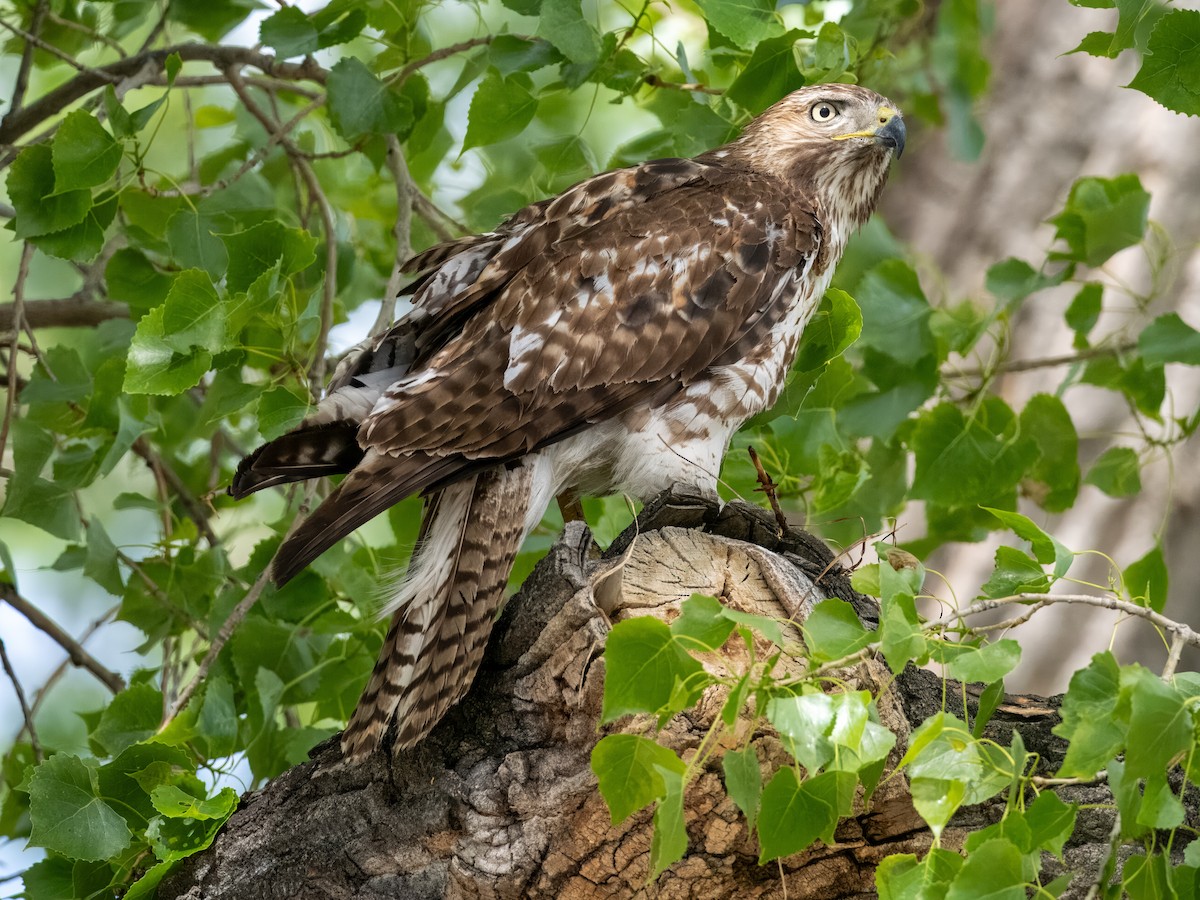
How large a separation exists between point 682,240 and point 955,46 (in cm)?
150

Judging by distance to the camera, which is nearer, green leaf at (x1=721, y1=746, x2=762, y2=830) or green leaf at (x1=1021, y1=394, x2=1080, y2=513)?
green leaf at (x1=721, y1=746, x2=762, y2=830)

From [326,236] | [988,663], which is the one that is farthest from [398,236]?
[988,663]

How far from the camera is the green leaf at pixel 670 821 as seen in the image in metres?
1.58

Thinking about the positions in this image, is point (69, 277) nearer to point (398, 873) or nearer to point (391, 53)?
point (391, 53)

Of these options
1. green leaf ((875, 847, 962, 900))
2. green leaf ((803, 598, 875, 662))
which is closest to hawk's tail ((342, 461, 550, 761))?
green leaf ((803, 598, 875, 662))

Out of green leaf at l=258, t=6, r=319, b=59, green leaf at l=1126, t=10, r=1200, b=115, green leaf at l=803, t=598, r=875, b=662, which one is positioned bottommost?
green leaf at l=803, t=598, r=875, b=662

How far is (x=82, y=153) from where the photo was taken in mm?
2748

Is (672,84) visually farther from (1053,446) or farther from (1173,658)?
(1173,658)

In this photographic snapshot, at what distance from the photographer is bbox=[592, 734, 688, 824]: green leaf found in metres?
1.62

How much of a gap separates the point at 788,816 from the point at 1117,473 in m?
2.13

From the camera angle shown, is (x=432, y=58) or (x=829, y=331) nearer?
(x=829, y=331)

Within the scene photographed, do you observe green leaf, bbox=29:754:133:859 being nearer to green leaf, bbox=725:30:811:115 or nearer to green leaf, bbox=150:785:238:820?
green leaf, bbox=150:785:238:820

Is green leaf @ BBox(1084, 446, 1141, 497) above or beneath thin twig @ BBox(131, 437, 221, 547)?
beneath

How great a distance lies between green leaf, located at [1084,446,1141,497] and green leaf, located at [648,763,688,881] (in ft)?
7.36
